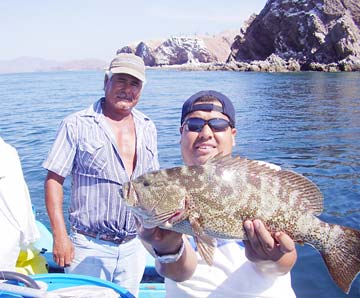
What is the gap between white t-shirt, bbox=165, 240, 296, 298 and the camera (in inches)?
112

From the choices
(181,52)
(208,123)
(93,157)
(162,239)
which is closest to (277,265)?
(162,239)

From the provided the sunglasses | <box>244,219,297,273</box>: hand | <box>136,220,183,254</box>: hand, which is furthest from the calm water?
<box>136,220,183,254</box>: hand

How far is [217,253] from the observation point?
2.96m

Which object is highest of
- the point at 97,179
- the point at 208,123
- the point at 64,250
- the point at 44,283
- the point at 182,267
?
the point at 208,123

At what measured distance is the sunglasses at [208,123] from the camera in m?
3.08

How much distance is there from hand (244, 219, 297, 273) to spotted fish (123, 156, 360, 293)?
0.05 meters

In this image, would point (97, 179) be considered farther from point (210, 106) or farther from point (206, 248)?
point (206, 248)

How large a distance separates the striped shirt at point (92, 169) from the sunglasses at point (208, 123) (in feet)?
4.33

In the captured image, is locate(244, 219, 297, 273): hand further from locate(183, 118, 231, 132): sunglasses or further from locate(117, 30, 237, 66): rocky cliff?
locate(117, 30, 237, 66): rocky cliff

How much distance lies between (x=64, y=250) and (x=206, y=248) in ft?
6.38

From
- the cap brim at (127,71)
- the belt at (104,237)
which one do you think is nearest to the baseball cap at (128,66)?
the cap brim at (127,71)

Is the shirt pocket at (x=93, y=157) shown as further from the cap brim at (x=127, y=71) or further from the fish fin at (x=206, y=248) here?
the fish fin at (x=206, y=248)

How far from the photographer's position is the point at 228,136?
3.16m

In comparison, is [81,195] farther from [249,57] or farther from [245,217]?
[249,57]
